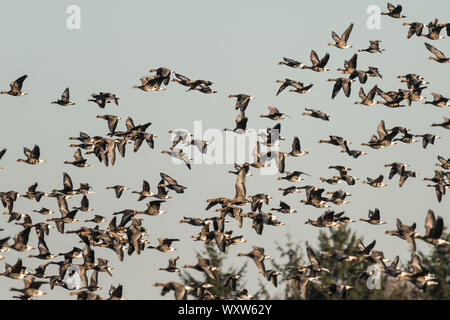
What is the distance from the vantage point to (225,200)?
57.2 meters

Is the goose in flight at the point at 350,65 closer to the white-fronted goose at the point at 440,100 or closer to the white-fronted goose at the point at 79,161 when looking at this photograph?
the white-fronted goose at the point at 440,100

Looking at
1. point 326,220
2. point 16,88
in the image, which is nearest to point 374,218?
point 326,220

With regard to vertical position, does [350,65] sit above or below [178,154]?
above

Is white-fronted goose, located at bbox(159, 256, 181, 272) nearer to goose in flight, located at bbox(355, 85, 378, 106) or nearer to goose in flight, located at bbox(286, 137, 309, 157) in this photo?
goose in flight, located at bbox(286, 137, 309, 157)

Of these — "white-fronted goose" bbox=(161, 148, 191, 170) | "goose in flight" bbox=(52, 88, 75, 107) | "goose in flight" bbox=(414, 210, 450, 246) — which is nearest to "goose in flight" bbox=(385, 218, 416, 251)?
"goose in flight" bbox=(414, 210, 450, 246)

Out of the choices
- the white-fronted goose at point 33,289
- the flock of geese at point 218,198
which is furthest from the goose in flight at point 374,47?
the white-fronted goose at point 33,289

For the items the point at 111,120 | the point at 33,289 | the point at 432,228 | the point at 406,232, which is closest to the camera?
the point at 432,228

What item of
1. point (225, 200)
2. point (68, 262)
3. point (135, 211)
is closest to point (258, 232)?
point (225, 200)

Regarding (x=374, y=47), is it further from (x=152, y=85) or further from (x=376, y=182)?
(x=152, y=85)

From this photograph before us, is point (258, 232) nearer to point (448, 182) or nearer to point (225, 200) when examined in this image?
point (225, 200)

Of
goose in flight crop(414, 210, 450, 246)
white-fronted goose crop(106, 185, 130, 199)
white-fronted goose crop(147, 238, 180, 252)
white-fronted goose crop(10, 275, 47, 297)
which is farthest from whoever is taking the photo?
white-fronted goose crop(106, 185, 130, 199)

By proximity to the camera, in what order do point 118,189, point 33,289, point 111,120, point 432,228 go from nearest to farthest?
1. point 432,228
2. point 33,289
3. point 111,120
4. point 118,189

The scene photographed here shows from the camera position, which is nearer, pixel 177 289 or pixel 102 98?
pixel 177 289
